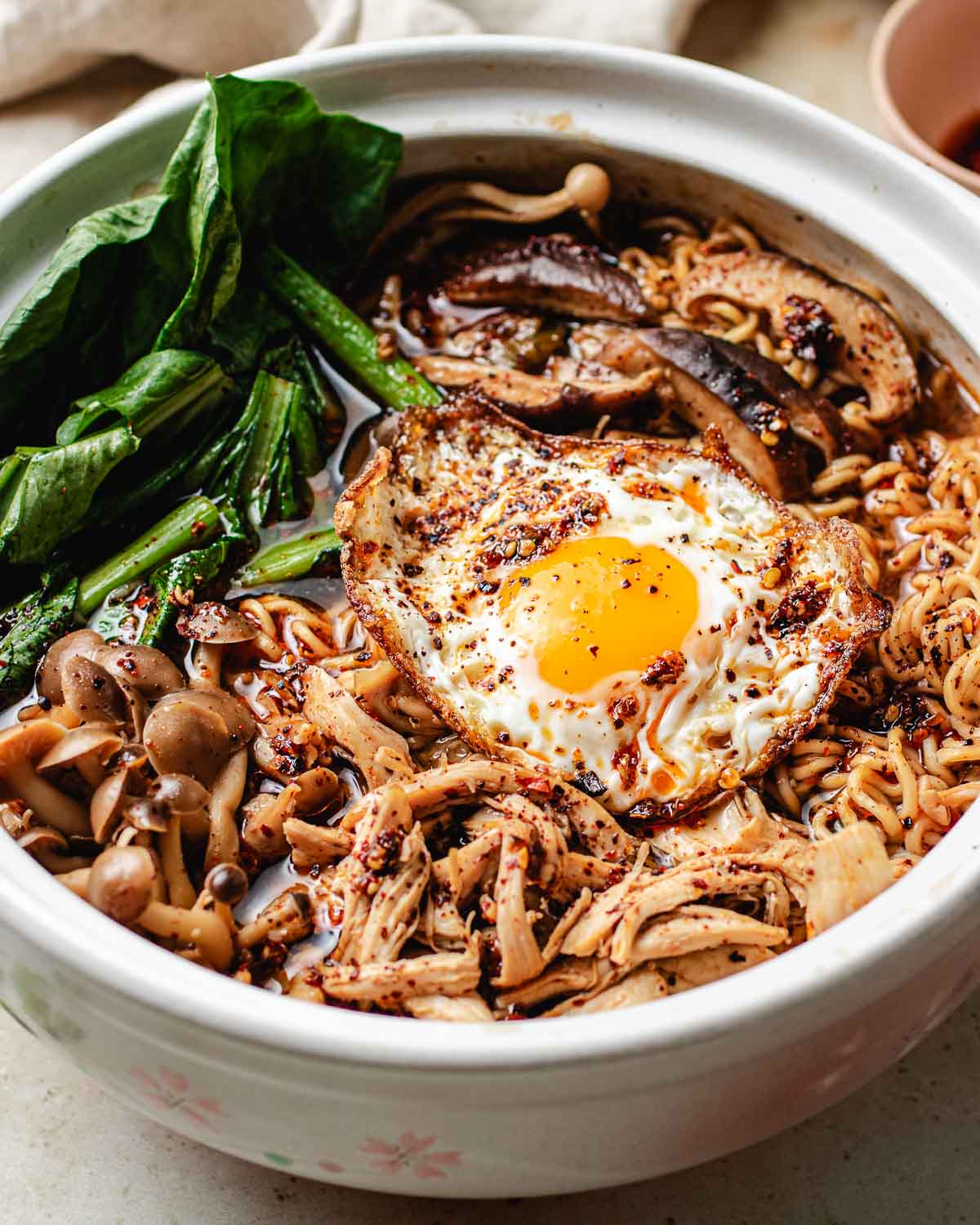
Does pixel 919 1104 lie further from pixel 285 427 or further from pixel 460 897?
pixel 285 427

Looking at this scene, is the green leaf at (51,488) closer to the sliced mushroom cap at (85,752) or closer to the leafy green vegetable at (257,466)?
the leafy green vegetable at (257,466)

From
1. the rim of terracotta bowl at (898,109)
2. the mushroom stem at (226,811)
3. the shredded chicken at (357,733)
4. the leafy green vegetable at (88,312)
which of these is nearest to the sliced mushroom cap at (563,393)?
the leafy green vegetable at (88,312)

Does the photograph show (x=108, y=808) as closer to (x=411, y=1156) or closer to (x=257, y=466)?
(x=411, y=1156)

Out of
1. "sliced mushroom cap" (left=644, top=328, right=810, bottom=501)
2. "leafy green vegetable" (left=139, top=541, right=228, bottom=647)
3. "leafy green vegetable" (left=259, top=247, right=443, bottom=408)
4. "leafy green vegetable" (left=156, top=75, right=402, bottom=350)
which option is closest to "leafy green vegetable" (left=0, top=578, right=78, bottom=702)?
"leafy green vegetable" (left=139, top=541, right=228, bottom=647)

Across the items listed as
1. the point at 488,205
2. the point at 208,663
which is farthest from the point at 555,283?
the point at 208,663

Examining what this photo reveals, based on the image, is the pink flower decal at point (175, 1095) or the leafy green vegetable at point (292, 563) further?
the leafy green vegetable at point (292, 563)

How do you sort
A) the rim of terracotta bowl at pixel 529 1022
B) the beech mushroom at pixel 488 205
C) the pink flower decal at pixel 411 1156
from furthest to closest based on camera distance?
1. the beech mushroom at pixel 488 205
2. the pink flower decal at pixel 411 1156
3. the rim of terracotta bowl at pixel 529 1022

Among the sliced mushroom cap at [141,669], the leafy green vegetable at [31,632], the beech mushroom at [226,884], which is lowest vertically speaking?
the leafy green vegetable at [31,632]

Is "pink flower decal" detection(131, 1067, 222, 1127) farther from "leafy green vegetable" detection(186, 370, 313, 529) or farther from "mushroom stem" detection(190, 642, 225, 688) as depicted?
"leafy green vegetable" detection(186, 370, 313, 529)
